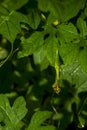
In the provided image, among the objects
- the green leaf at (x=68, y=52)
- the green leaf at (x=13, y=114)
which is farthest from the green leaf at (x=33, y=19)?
the green leaf at (x=13, y=114)

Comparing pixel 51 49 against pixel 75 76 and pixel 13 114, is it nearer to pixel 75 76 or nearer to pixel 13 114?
pixel 13 114

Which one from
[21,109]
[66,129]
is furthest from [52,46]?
[66,129]

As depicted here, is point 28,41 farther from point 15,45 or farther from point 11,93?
point 11,93

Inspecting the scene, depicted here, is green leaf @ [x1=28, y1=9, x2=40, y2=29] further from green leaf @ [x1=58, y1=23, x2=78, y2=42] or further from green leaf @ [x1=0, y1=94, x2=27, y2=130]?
green leaf @ [x1=0, y1=94, x2=27, y2=130]

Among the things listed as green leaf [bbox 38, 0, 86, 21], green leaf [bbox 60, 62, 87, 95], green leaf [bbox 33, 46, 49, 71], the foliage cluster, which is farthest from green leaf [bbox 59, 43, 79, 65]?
green leaf [bbox 33, 46, 49, 71]

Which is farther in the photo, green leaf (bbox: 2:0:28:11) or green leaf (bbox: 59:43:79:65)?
green leaf (bbox: 2:0:28:11)

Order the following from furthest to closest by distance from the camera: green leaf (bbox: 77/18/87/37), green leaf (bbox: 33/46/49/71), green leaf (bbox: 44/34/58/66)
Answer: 1. green leaf (bbox: 33/46/49/71)
2. green leaf (bbox: 77/18/87/37)
3. green leaf (bbox: 44/34/58/66)

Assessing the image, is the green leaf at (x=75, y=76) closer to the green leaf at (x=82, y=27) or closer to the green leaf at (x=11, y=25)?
the green leaf at (x=82, y=27)
